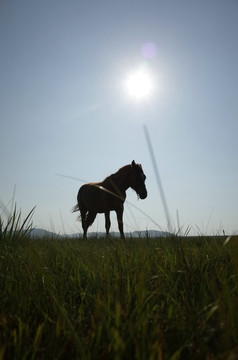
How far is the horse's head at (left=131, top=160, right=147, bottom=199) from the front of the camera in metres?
8.52

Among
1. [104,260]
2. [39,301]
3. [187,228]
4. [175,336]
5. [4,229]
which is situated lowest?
[175,336]

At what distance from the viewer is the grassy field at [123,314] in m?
1.06

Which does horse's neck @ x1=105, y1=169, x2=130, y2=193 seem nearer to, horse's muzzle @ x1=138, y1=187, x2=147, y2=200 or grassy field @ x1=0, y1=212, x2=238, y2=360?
horse's muzzle @ x1=138, y1=187, x2=147, y2=200

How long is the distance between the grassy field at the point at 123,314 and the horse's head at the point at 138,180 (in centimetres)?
610

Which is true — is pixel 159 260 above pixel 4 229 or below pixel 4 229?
below

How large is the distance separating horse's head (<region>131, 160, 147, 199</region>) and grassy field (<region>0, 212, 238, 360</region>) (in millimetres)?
6099

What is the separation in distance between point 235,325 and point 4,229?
2665 millimetres

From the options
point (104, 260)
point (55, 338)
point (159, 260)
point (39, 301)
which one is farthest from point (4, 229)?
point (55, 338)

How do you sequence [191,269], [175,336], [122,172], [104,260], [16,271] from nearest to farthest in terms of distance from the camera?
[175,336] → [191,269] → [16,271] → [104,260] → [122,172]

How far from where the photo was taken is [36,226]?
369cm

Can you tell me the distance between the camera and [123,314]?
1.17 m

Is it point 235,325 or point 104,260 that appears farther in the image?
point 104,260

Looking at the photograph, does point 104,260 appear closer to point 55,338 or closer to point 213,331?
point 55,338

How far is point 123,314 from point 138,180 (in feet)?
24.5
